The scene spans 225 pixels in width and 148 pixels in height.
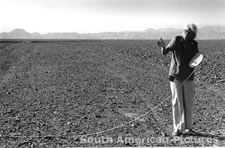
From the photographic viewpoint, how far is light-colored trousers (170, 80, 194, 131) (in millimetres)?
5730

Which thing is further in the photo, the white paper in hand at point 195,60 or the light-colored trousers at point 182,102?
the light-colored trousers at point 182,102

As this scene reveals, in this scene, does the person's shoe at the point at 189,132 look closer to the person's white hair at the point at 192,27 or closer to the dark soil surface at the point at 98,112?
the dark soil surface at the point at 98,112

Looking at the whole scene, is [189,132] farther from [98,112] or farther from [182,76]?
[98,112]

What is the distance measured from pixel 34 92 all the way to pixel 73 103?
2.26 metres

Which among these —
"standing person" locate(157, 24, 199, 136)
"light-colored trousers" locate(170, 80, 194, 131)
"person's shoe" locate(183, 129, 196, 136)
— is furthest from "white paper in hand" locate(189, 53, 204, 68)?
"person's shoe" locate(183, 129, 196, 136)

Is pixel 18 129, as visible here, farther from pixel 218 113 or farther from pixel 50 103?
pixel 218 113

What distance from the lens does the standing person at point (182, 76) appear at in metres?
5.63

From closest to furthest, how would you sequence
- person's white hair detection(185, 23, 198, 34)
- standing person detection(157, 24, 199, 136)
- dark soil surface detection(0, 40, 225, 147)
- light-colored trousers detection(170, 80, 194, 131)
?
1. person's white hair detection(185, 23, 198, 34)
2. standing person detection(157, 24, 199, 136)
3. light-colored trousers detection(170, 80, 194, 131)
4. dark soil surface detection(0, 40, 225, 147)

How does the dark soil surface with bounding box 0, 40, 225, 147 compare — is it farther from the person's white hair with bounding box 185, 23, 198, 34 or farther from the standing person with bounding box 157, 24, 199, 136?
the person's white hair with bounding box 185, 23, 198, 34

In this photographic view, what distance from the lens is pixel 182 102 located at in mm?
5770

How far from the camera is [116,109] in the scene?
848 centimetres

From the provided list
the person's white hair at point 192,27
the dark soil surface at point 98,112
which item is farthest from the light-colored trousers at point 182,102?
the person's white hair at point 192,27

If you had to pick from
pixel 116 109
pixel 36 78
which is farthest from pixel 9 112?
pixel 36 78

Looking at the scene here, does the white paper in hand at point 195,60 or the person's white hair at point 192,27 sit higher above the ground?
the person's white hair at point 192,27
